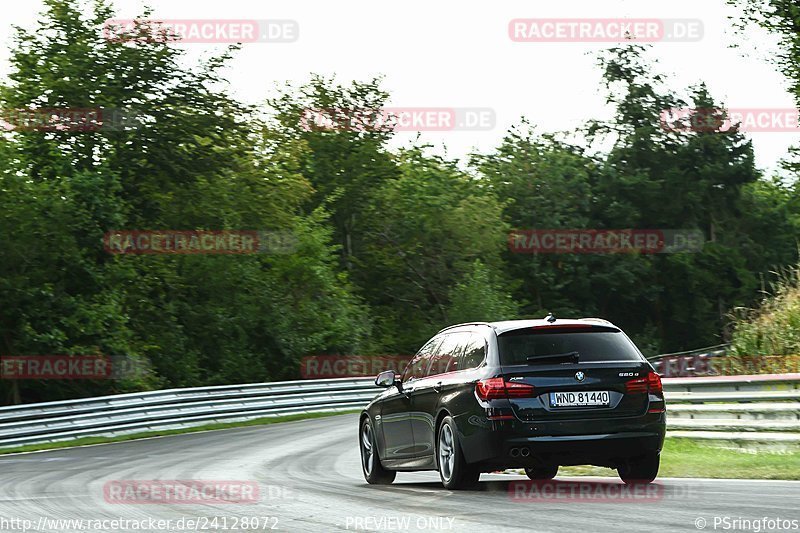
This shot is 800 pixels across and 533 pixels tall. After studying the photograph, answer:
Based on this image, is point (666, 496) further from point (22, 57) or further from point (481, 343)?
point (22, 57)

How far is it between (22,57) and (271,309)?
41.7 ft

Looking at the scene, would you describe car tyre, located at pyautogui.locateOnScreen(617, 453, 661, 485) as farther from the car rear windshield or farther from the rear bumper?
the car rear windshield

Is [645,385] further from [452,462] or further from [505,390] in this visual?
[452,462]

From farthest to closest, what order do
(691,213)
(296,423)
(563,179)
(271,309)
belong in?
(691,213), (563,179), (271,309), (296,423)

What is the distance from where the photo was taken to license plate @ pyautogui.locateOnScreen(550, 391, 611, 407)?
35.0 ft

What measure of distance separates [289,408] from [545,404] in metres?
23.0

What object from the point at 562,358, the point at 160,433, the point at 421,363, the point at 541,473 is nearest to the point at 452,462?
the point at 562,358

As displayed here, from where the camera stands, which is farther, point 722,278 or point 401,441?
point 722,278

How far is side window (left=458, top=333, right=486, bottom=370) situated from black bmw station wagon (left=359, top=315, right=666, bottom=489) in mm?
12

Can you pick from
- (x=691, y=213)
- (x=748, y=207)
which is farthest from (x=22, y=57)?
(x=748, y=207)

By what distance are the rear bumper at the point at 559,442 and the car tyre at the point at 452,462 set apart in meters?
0.26

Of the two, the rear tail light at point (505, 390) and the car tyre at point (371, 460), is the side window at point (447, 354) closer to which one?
the rear tail light at point (505, 390)

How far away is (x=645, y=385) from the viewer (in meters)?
10.9

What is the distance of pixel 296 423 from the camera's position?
29859 mm
